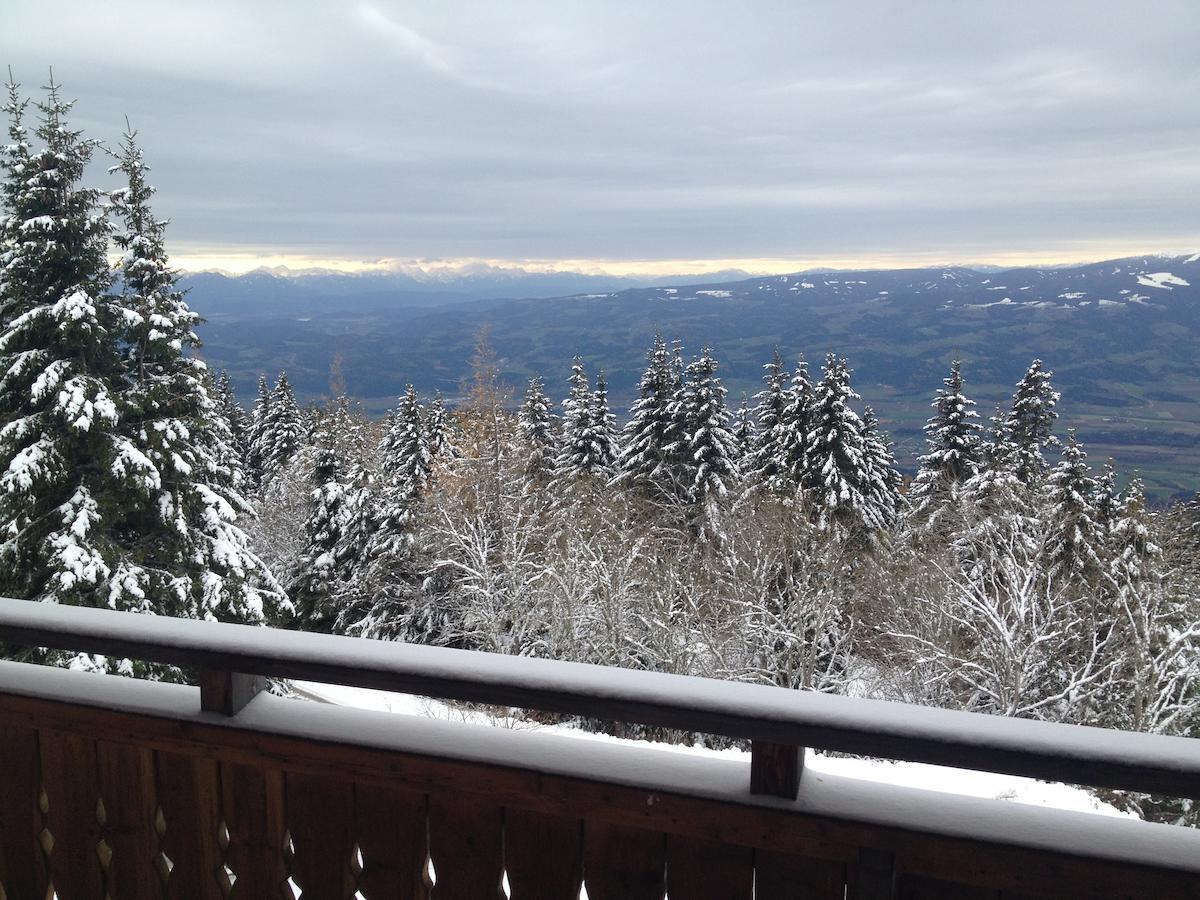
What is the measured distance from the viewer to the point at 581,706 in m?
1.64

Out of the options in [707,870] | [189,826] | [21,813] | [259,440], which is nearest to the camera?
[707,870]

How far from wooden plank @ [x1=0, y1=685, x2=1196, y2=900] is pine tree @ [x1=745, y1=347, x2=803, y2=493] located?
2166cm

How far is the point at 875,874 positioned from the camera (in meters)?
1.58

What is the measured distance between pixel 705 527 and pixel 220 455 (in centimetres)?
1405

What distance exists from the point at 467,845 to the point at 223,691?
2.37 ft

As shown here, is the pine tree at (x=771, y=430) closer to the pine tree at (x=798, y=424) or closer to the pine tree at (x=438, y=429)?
the pine tree at (x=798, y=424)

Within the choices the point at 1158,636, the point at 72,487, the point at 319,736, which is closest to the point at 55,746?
the point at 319,736

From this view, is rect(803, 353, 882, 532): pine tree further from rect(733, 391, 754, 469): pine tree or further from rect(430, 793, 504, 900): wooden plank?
rect(430, 793, 504, 900): wooden plank

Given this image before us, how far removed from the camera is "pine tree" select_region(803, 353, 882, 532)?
22.5 metres

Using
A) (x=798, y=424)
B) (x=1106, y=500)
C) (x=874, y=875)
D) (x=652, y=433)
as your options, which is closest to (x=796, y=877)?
(x=874, y=875)

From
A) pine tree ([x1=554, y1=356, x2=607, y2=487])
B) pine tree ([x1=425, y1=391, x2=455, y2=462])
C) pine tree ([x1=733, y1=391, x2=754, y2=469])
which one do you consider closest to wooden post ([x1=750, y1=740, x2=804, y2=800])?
pine tree ([x1=554, y1=356, x2=607, y2=487])

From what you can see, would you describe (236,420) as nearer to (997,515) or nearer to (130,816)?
(997,515)

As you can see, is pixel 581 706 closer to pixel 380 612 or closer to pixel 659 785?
pixel 659 785

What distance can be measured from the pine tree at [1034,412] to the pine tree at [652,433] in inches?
414
